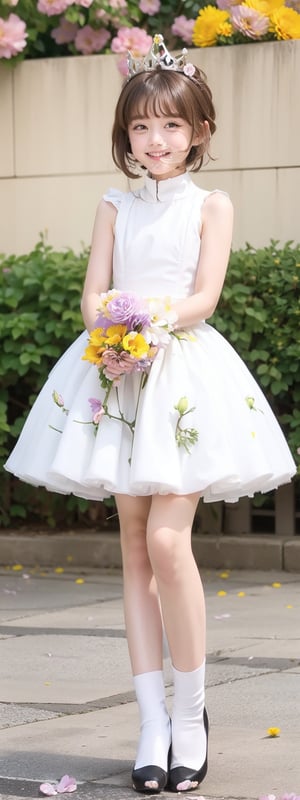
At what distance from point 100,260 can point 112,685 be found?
162 cm

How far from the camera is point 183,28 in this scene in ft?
26.2

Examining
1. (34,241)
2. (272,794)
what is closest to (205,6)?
(34,241)

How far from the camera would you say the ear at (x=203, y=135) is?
3.65 meters

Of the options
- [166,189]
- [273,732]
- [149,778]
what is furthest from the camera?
[273,732]

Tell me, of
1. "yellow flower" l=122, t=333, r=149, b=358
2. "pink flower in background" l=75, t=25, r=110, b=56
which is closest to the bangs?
"yellow flower" l=122, t=333, r=149, b=358

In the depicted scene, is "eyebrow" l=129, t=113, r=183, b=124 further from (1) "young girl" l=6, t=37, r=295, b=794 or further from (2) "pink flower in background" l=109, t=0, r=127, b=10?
(2) "pink flower in background" l=109, t=0, r=127, b=10

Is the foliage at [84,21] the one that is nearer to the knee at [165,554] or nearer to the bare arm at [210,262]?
the bare arm at [210,262]

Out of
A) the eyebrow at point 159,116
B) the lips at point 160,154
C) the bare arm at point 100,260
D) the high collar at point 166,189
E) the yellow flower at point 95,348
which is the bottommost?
the yellow flower at point 95,348

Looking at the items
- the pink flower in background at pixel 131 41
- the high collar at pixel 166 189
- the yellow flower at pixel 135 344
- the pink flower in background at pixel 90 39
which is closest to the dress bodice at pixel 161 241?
the high collar at pixel 166 189

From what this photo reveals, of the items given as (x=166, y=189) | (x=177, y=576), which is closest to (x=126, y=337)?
(x=166, y=189)

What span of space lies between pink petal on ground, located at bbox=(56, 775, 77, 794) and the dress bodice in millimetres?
1198

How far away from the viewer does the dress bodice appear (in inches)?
141

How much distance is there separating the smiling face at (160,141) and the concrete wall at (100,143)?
382 cm

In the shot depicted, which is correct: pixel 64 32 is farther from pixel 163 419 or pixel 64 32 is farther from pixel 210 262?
pixel 163 419
